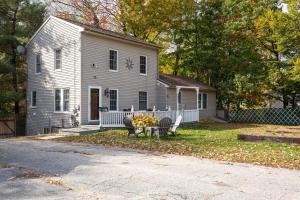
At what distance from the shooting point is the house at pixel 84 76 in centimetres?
2231

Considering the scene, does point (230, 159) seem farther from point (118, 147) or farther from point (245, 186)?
point (118, 147)

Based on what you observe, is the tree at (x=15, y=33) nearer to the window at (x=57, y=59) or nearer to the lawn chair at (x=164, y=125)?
the window at (x=57, y=59)

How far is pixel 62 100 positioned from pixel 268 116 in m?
17.9

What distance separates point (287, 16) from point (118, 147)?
1844 centimetres

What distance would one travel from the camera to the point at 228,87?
3247 cm

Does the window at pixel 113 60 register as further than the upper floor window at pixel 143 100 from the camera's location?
No

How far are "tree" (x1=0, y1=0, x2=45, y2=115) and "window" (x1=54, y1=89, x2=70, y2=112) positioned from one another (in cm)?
326

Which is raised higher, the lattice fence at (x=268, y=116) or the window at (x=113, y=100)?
the window at (x=113, y=100)

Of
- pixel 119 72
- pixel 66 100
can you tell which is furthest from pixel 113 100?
pixel 66 100

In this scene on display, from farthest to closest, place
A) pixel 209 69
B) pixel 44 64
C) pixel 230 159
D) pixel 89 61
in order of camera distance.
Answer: pixel 209 69, pixel 44 64, pixel 89 61, pixel 230 159

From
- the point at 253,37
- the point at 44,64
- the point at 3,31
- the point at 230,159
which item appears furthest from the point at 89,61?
the point at 253,37

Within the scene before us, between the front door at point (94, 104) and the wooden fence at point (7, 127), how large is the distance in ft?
21.3

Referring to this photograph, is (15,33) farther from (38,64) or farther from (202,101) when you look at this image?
(202,101)

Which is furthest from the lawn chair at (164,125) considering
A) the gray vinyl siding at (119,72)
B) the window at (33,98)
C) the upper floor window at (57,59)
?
the window at (33,98)
